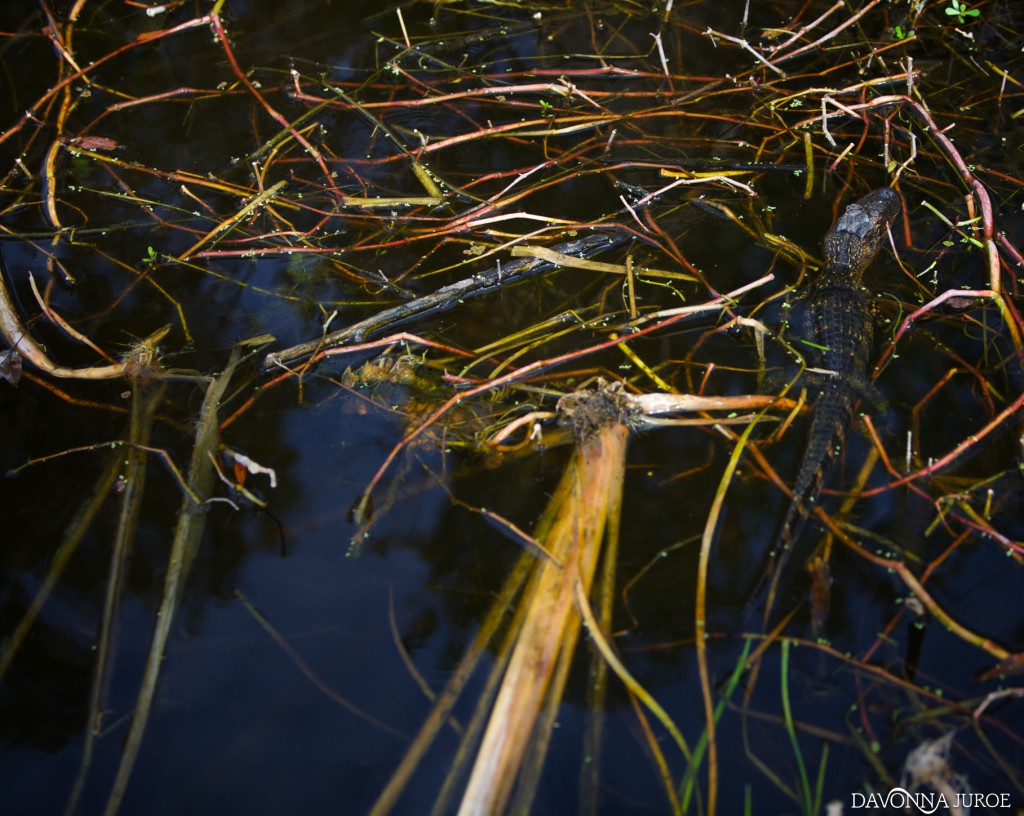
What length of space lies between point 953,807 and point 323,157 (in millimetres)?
3902

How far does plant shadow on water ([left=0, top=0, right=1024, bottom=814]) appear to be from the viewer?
2.32 metres

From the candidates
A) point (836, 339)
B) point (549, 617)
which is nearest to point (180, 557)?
point (549, 617)

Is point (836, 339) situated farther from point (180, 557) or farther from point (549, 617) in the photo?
point (180, 557)

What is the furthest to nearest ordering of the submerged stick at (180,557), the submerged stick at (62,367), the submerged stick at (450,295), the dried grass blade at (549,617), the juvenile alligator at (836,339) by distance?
the submerged stick at (450,295), the submerged stick at (62,367), the juvenile alligator at (836,339), the submerged stick at (180,557), the dried grass blade at (549,617)

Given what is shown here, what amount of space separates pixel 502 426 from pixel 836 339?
1432 millimetres

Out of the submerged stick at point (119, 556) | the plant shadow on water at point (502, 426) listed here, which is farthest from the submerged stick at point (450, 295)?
the submerged stick at point (119, 556)

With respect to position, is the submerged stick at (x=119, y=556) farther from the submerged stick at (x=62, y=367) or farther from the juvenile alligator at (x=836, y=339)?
the juvenile alligator at (x=836, y=339)

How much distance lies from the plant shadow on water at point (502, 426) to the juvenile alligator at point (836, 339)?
0.07 metres

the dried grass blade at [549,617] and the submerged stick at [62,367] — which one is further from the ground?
the submerged stick at [62,367]

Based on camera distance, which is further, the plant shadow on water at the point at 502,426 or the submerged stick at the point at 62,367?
the submerged stick at the point at 62,367

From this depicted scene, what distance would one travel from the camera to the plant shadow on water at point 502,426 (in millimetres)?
2316

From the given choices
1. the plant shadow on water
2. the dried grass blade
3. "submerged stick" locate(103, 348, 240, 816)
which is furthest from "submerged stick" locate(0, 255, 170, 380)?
the dried grass blade

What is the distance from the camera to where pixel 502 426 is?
3.05 m

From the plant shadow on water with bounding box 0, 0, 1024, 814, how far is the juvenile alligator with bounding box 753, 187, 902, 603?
0.23 feet
